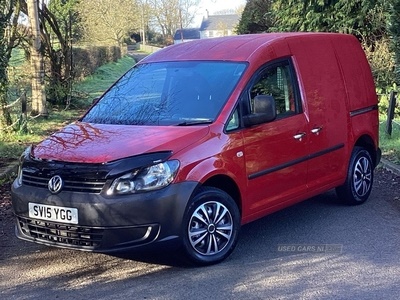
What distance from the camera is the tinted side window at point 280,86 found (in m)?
6.57

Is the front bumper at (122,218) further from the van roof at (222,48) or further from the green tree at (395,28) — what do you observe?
the green tree at (395,28)

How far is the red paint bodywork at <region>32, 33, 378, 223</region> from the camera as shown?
565cm

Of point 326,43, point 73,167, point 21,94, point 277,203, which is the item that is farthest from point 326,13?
point 73,167

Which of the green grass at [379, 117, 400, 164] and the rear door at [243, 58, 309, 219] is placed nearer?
the rear door at [243, 58, 309, 219]

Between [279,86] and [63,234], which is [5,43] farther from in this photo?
[63,234]

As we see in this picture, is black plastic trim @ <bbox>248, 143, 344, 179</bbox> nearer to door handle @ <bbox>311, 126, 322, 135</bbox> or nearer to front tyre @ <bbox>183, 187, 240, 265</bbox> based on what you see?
door handle @ <bbox>311, 126, 322, 135</bbox>

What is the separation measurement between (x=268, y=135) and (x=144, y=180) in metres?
1.54

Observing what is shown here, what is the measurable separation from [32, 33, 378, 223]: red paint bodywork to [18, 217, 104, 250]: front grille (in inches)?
22.9

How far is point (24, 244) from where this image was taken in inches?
260

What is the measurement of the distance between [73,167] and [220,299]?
5.39 ft

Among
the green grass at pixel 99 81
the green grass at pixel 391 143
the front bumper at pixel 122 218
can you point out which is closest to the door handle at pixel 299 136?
the front bumper at pixel 122 218

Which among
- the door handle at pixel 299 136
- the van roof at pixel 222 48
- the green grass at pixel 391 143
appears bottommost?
the green grass at pixel 391 143

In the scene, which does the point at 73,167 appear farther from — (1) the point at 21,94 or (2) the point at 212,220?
(1) the point at 21,94

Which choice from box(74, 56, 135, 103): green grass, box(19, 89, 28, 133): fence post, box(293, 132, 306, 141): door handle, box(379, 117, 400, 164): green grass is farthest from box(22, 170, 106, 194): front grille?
box(74, 56, 135, 103): green grass
